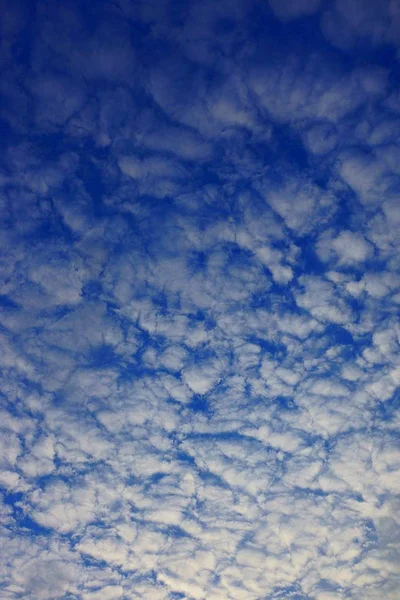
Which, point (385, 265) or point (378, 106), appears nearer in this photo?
point (378, 106)

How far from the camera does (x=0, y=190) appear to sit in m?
9.24

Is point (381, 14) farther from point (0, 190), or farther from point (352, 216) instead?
point (0, 190)

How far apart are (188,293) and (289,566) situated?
10.5 metres

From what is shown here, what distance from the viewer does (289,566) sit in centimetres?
1373

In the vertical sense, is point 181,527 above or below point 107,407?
below

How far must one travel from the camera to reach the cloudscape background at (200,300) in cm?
782

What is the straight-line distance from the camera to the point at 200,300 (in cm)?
1020

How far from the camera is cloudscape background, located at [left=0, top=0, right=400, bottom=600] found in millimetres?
7820

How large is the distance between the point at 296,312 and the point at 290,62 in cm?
548

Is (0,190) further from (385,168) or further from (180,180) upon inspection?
(385,168)

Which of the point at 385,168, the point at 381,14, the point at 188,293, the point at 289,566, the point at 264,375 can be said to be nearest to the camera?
the point at 381,14

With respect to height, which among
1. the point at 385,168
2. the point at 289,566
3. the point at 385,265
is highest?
the point at 385,168

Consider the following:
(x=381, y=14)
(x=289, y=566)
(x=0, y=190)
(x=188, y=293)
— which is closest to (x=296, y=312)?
(x=188, y=293)

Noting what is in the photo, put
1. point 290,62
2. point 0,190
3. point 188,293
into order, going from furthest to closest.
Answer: point 188,293
point 0,190
point 290,62
